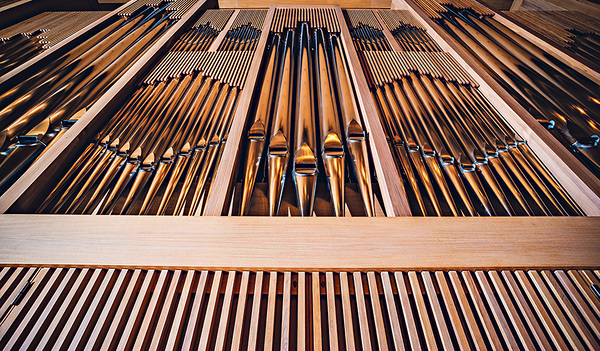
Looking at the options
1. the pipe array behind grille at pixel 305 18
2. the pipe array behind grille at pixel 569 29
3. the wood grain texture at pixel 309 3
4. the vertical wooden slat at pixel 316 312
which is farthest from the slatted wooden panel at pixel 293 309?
the wood grain texture at pixel 309 3

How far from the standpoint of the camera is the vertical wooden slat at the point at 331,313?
839 mm

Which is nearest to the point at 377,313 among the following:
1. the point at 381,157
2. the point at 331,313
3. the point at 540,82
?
the point at 331,313

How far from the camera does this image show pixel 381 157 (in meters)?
1.41

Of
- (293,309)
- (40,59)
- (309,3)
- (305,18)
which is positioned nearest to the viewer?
(293,309)

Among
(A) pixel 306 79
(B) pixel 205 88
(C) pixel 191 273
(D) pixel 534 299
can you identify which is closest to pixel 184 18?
(B) pixel 205 88

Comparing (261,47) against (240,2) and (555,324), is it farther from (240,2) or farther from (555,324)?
(555,324)

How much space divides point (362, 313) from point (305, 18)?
11.0 ft

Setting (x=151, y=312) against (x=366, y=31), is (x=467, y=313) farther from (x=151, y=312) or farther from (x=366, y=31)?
(x=366, y=31)

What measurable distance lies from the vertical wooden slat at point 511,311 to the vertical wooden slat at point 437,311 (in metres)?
0.21

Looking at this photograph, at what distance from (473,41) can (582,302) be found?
2799 millimetres

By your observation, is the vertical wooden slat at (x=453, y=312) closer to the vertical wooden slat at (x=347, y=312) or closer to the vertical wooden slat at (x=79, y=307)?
the vertical wooden slat at (x=347, y=312)

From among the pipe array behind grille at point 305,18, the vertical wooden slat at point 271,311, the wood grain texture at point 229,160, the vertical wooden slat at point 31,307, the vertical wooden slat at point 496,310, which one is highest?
the pipe array behind grille at point 305,18

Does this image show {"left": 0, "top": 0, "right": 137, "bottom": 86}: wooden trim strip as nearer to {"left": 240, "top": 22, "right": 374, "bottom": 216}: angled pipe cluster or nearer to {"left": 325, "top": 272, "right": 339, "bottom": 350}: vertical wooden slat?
{"left": 240, "top": 22, "right": 374, "bottom": 216}: angled pipe cluster

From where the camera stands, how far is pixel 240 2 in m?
4.02
